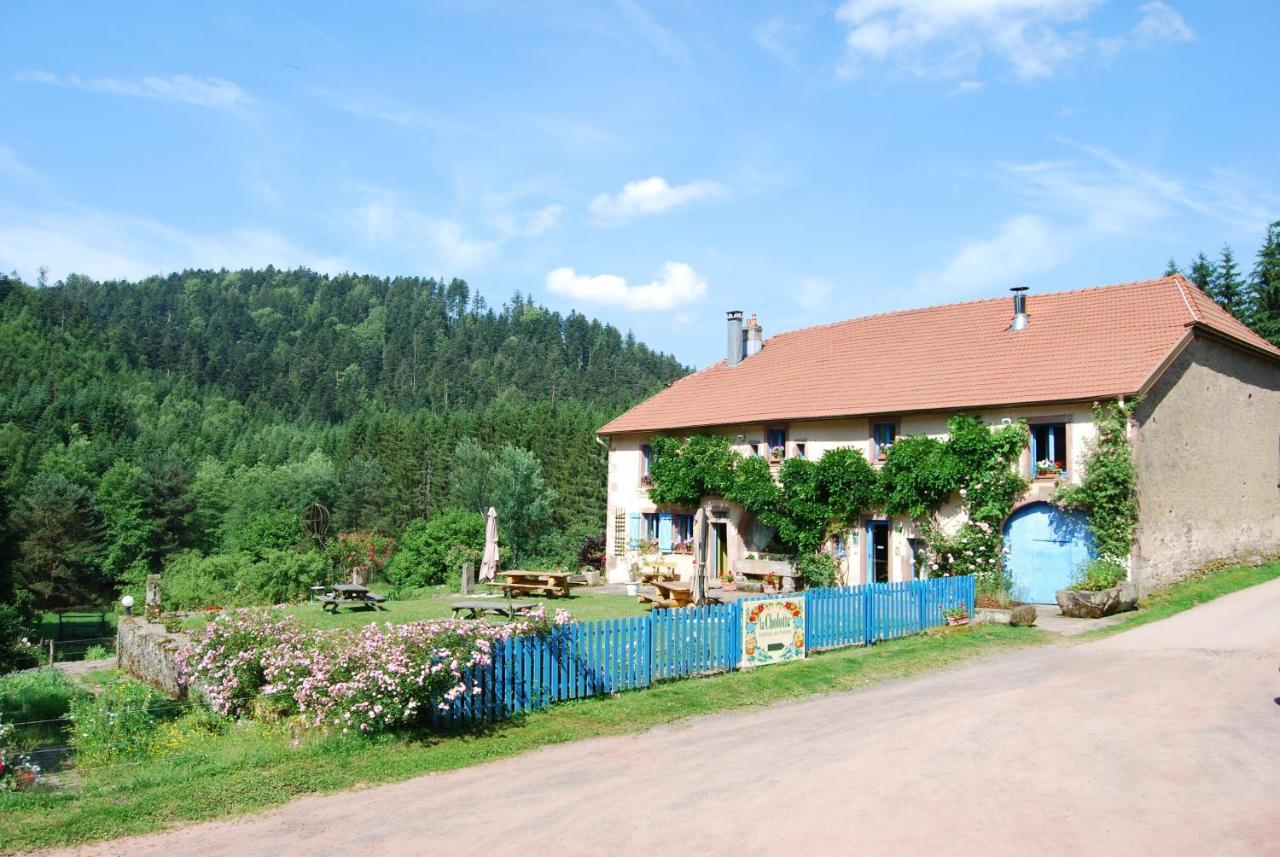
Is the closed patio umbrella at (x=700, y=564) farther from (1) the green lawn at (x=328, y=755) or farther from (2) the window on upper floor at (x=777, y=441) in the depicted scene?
(2) the window on upper floor at (x=777, y=441)

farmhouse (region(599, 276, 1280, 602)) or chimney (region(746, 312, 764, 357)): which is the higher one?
chimney (region(746, 312, 764, 357))

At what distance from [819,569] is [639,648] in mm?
13644

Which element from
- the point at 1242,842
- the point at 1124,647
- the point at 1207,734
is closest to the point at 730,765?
the point at 1242,842

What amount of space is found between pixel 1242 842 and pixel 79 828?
931 centimetres

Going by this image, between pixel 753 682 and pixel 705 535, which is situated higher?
pixel 705 535

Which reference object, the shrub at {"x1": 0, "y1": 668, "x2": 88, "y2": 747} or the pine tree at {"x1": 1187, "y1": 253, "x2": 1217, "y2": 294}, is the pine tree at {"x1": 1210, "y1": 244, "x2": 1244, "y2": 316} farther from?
the shrub at {"x1": 0, "y1": 668, "x2": 88, "y2": 747}

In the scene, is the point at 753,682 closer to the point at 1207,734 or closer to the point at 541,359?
the point at 1207,734

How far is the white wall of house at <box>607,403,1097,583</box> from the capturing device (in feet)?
70.8

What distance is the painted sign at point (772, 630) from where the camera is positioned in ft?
46.9

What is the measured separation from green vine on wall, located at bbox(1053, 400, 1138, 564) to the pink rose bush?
14104mm

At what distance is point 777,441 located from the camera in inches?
1098

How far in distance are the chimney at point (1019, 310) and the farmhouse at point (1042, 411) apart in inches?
2.7

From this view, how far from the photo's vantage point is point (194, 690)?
1341cm

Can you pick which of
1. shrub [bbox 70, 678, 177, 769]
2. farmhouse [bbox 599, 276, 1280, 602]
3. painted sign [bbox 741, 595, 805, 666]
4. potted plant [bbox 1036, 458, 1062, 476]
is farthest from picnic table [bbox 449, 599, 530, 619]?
potted plant [bbox 1036, 458, 1062, 476]
